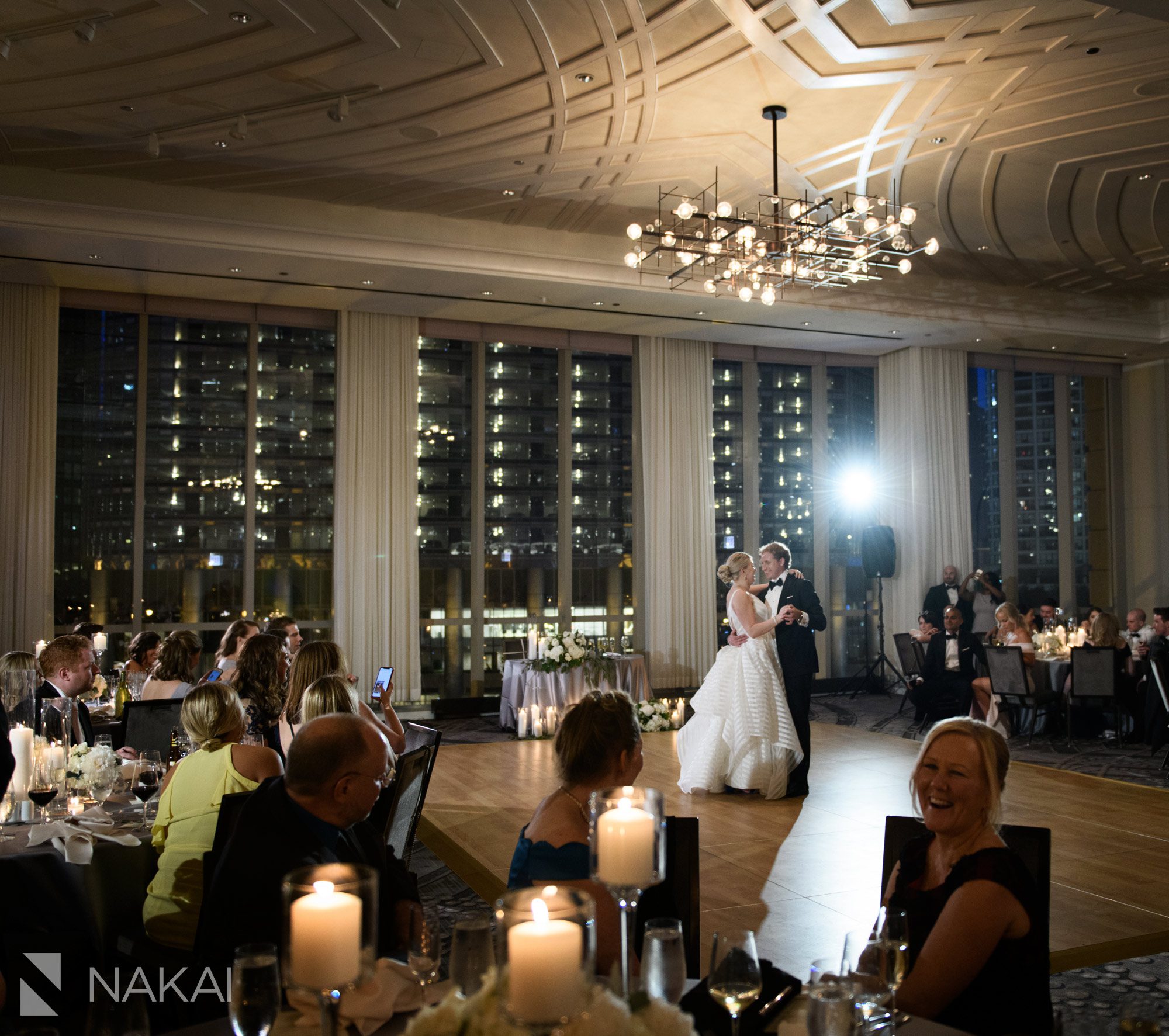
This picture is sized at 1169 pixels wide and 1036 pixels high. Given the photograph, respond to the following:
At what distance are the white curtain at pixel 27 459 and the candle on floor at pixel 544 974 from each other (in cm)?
1038

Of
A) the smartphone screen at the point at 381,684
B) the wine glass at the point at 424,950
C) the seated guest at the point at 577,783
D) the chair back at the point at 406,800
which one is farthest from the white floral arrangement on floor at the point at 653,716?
the wine glass at the point at 424,950

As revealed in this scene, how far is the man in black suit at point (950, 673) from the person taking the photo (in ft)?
33.1

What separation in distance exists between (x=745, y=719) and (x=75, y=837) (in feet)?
14.6

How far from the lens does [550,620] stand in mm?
12859

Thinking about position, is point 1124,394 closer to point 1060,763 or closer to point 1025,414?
point 1025,414

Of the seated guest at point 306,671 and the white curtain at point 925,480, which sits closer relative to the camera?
the seated guest at point 306,671

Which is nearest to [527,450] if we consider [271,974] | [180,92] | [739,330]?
[739,330]

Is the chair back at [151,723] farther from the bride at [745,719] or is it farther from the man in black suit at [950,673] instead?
the man in black suit at [950,673]

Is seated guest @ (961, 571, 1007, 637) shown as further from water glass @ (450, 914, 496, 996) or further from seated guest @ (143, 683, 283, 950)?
water glass @ (450, 914, 496, 996)

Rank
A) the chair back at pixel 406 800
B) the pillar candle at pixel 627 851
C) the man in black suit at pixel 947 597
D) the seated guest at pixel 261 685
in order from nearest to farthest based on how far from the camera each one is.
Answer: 1. the pillar candle at pixel 627 851
2. the chair back at pixel 406 800
3. the seated guest at pixel 261 685
4. the man in black suit at pixel 947 597

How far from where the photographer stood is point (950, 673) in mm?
10172

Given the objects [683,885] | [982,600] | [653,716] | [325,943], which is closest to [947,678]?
[653,716]

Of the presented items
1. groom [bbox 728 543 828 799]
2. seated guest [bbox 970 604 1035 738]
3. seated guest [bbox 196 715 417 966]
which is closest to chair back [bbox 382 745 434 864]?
seated guest [bbox 196 715 417 966]

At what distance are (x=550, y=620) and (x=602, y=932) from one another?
1081 centimetres
